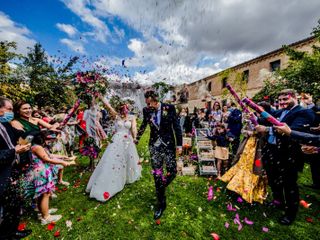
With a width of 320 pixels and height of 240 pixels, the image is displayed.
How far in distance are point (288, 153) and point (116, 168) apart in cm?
392

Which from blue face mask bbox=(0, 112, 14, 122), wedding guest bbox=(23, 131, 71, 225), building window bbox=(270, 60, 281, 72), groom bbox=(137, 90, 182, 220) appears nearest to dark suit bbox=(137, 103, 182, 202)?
groom bbox=(137, 90, 182, 220)

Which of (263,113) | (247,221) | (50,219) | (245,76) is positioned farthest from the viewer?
(245,76)

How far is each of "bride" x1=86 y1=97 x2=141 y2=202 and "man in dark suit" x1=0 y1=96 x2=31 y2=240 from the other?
165cm

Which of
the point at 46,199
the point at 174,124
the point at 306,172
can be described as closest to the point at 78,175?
the point at 46,199

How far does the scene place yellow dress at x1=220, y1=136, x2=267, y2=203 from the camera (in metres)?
4.43

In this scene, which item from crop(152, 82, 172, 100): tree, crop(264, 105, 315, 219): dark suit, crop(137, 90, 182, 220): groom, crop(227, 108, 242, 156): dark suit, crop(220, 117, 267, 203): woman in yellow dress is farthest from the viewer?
crop(227, 108, 242, 156): dark suit

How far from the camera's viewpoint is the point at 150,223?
388 centimetres

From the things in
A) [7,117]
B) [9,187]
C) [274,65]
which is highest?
[274,65]

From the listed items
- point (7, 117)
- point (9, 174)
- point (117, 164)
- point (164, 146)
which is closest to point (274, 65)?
point (164, 146)

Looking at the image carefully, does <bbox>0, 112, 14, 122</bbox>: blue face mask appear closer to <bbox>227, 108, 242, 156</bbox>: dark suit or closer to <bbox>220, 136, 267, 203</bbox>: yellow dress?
<bbox>220, 136, 267, 203</bbox>: yellow dress

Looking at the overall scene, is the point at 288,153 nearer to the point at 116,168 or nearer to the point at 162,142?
the point at 162,142

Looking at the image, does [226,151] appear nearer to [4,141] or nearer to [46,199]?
[46,199]

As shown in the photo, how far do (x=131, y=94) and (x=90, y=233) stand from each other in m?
21.8

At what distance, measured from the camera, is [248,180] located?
4504mm
